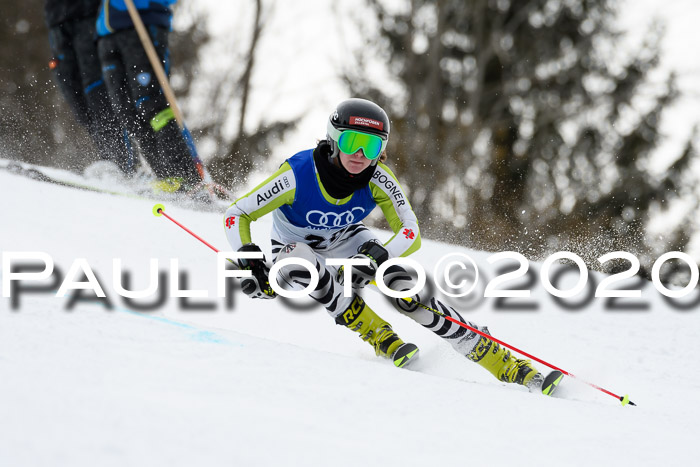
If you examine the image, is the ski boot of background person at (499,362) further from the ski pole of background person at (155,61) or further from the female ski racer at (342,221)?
the ski pole of background person at (155,61)

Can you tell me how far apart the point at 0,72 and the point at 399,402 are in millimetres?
18392

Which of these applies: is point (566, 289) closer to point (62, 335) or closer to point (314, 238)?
point (314, 238)

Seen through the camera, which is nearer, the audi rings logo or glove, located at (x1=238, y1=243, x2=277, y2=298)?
glove, located at (x1=238, y1=243, x2=277, y2=298)

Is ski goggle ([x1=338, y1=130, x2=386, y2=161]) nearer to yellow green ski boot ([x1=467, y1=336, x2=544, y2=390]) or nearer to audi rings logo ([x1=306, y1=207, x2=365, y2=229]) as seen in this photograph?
audi rings logo ([x1=306, y1=207, x2=365, y2=229])

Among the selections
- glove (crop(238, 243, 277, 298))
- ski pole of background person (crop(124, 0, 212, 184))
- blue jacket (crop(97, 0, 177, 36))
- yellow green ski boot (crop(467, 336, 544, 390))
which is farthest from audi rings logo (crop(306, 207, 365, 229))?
blue jacket (crop(97, 0, 177, 36))

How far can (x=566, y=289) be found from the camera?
212 inches

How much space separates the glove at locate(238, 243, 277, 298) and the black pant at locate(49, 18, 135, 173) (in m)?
3.72

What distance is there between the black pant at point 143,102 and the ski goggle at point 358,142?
10.4ft

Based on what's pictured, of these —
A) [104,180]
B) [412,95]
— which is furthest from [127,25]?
[412,95]

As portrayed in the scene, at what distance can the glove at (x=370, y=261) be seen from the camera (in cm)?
336

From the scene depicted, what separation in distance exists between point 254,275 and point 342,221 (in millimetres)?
609

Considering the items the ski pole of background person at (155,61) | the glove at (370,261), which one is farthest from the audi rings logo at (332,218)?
the ski pole of background person at (155,61)

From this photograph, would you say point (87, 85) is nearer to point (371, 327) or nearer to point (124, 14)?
point (124, 14)

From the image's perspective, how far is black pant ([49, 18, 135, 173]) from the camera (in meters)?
6.45
